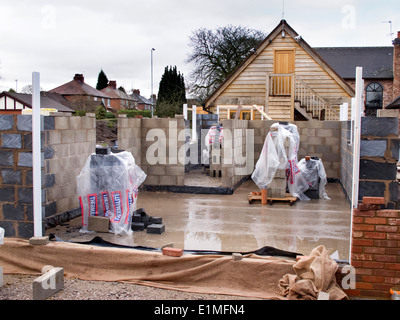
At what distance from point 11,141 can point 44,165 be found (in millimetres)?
913

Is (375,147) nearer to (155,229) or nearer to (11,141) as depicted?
(155,229)

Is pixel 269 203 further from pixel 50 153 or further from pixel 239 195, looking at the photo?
pixel 50 153

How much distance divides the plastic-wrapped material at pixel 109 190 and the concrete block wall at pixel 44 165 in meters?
0.65

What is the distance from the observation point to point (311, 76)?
62.9ft

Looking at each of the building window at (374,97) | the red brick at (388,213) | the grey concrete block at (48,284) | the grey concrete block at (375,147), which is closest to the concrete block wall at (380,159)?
the grey concrete block at (375,147)

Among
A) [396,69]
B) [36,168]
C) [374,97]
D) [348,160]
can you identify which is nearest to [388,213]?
[36,168]

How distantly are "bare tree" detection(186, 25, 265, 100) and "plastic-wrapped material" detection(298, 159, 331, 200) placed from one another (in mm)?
25490

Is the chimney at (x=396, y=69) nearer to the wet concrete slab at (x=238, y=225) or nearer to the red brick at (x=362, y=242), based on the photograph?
the wet concrete slab at (x=238, y=225)

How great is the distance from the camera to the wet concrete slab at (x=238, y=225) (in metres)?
6.07

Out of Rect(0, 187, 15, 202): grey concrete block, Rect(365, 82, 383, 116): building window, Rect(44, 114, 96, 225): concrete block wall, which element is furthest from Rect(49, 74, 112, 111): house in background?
Rect(0, 187, 15, 202): grey concrete block

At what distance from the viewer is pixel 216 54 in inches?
1406

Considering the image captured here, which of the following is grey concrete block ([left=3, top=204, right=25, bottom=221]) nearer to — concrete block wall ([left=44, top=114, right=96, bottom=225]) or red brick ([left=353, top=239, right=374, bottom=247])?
concrete block wall ([left=44, top=114, right=96, bottom=225])
